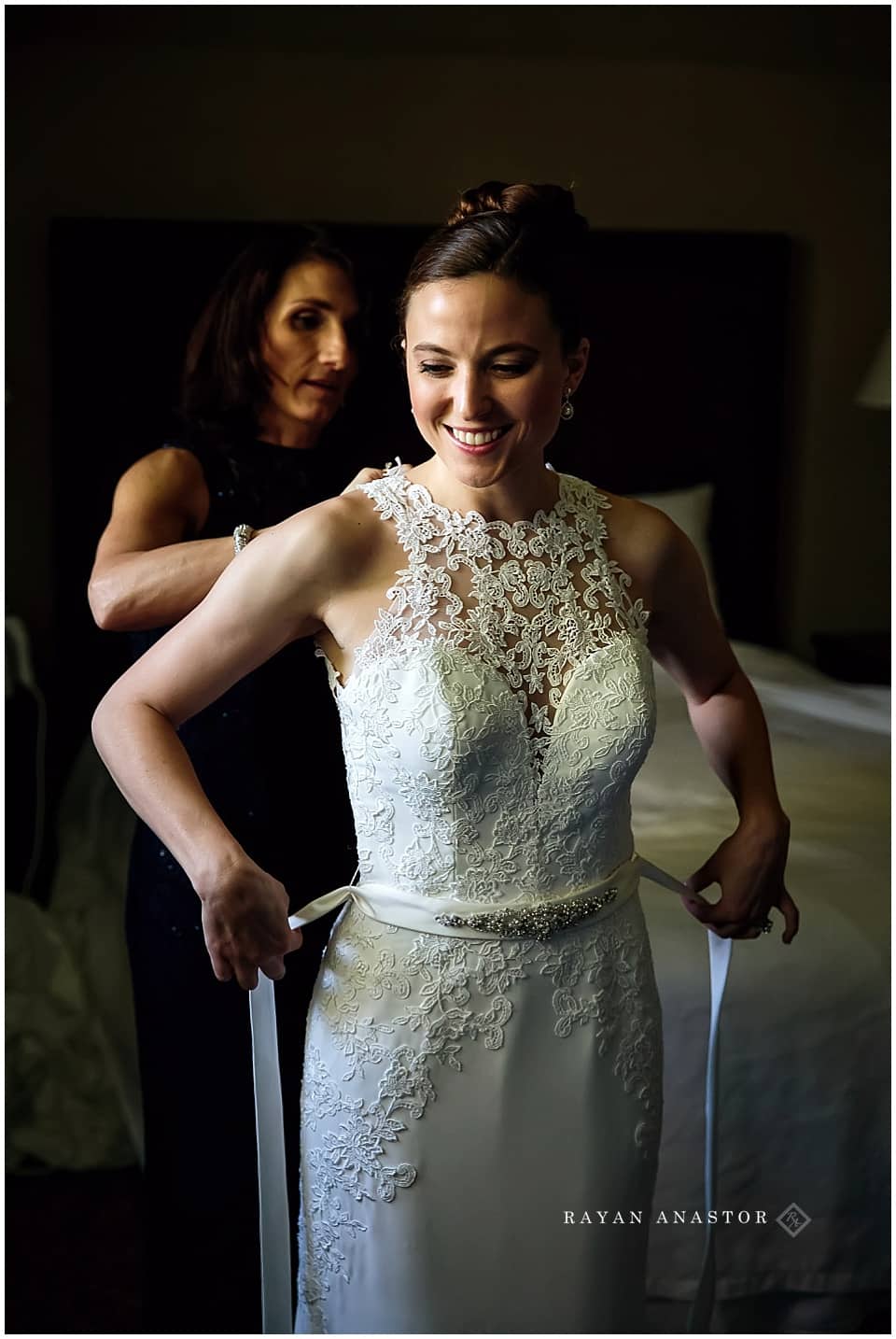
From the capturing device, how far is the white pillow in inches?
163

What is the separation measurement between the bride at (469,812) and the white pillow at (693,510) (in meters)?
2.82

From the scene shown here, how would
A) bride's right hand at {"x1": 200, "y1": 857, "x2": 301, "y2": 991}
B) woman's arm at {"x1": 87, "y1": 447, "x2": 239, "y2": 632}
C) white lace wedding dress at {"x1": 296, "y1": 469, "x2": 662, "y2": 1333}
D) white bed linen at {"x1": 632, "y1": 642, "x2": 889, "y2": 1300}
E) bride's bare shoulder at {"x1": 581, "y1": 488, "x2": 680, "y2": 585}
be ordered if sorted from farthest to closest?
white bed linen at {"x1": 632, "y1": 642, "x2": 889, "y2": 1300}, woman's arm at {"x1": 87, "y1": 447, "x2": 239, "y2": 632}, bride's bare shoulder at {"x1": 581, "y1": 488, "x2": 680, "y2": 585}, white lace wedding dress at {"x1": 296, "y1": 469, "x2": 662, "y2": 1333}, bride's right hand at {"x1": 200, "y1": 857, "x2": 301, "y2": 991}

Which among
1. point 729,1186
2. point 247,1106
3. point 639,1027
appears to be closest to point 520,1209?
point 639,1027

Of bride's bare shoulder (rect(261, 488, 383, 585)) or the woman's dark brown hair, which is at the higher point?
the woman's dark brown hair

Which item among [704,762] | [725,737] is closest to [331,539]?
[725,737]

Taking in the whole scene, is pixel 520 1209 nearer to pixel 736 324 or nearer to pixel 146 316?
pixel 146 316

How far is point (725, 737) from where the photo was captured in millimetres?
1475

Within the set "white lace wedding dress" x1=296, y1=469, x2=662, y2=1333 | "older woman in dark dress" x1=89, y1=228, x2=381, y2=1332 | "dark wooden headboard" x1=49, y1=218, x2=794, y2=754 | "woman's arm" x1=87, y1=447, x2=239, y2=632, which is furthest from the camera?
"dark wooden headboard" x1=49, y1=218, x2=794, y2=754

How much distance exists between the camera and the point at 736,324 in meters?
4.33

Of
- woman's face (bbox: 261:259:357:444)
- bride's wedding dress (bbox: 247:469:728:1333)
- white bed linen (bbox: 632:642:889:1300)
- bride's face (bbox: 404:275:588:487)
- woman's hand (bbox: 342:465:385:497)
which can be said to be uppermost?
woman's face (bbox: 261:259:357:444)

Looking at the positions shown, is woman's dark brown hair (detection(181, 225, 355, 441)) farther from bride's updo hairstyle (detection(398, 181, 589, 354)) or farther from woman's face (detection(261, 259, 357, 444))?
bride's updo hairstyle (detection(398, 181, 589, 354))

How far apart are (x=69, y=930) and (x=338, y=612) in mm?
2016

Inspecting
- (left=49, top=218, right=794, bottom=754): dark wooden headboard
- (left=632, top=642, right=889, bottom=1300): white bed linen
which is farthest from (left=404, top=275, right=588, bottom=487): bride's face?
(left=49, top=218, right=794, bottom=754): dark wooden headboard

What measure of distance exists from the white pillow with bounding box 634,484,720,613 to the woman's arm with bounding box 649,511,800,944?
8.69 ft
